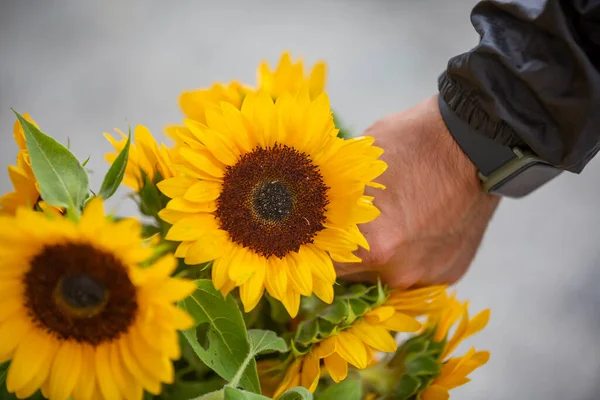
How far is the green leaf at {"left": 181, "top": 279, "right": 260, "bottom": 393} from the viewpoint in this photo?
391 millimetres

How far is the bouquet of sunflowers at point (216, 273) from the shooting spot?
0.30m

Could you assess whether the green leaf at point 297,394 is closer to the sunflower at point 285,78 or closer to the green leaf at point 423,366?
the green leaf at point 423,366

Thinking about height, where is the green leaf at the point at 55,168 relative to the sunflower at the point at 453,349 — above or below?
above

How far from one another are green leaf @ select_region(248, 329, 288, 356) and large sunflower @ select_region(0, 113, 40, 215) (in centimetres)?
16

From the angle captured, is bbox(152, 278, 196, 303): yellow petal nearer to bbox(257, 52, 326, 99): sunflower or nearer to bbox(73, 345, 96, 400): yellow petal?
bbox(73, 345, 96, 400): yellow petal

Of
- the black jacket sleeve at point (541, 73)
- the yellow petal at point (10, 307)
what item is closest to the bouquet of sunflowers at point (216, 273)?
the yellow petal at point (10, 307)

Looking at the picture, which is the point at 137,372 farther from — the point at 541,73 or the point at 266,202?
the point at 541,73

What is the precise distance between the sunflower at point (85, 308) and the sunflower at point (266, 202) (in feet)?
0.25

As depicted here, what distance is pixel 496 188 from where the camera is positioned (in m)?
0.66

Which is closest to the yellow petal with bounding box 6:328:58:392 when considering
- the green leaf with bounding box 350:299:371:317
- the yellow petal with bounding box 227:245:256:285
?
the yellow petal with bounding box 227:245:256:285

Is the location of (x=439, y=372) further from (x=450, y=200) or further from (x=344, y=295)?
(x=450, y=200)

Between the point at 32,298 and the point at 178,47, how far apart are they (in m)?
1.14

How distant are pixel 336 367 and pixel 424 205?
0.72 ft

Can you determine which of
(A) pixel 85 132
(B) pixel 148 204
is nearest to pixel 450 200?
(B) pixel 148 204
